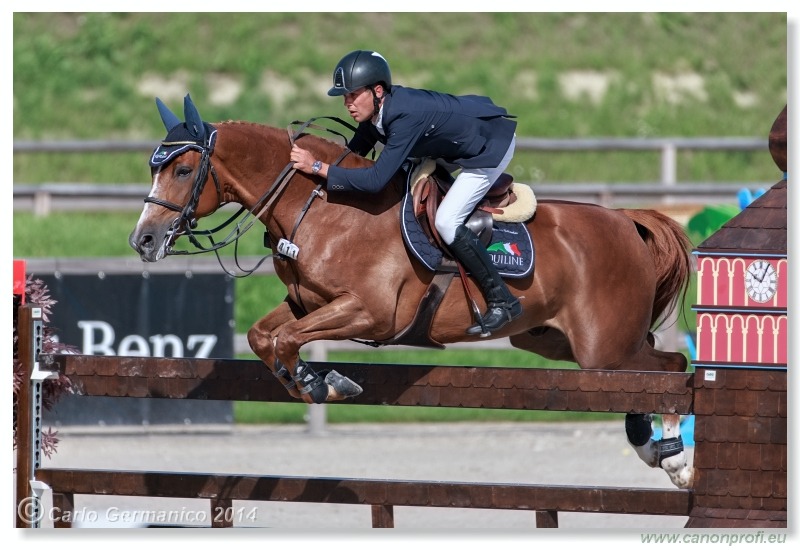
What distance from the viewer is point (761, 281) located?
4.22 meters

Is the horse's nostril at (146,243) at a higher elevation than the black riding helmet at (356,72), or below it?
below

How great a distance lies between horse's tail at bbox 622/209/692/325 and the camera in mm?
5344

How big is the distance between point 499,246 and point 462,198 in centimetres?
28

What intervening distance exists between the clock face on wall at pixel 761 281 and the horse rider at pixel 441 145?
0.96 m

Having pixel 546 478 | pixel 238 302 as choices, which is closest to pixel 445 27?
pixel 238 302

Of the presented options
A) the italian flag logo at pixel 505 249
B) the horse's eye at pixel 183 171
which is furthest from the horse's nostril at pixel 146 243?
the italian flag logo at pixel 505 249

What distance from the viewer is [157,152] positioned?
176 inches

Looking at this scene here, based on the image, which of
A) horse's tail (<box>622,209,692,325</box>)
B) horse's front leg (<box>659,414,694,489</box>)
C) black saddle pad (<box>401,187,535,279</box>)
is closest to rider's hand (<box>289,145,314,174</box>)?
black saddle pad (<box>401,187,535,279</box>)

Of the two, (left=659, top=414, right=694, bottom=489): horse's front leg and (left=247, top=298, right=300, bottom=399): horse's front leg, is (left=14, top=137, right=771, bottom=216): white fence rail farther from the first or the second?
(left=247, top=298, right=300, bottom=399): horse's front leg

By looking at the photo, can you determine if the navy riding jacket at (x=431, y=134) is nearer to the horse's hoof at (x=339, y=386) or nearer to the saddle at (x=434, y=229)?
the saddle at (x=434, y=229)

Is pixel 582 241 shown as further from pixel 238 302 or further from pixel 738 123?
pixel 738 123

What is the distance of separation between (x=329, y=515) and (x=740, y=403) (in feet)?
8.68

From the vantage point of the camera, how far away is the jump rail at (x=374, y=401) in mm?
4371

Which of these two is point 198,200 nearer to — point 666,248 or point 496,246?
point 496,246
